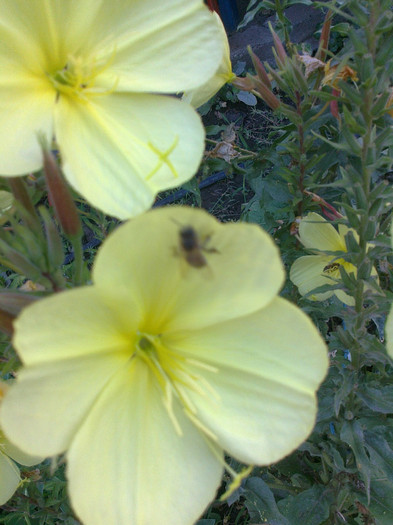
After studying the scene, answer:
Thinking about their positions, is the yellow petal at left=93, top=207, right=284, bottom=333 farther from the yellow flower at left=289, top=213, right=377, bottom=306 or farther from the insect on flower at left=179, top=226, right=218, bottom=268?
the yellow flower at left=289, top=213, right=377, bottom=306

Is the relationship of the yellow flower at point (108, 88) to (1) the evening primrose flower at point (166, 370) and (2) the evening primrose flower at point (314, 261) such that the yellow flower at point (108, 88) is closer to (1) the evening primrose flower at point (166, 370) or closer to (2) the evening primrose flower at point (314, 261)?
(1) the evening primrose flower at point (166, 370)

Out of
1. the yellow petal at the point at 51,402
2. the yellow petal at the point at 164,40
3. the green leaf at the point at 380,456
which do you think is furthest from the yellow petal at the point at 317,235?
the yellow petal at the point at 51,402

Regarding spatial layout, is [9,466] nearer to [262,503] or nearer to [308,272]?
[262,503]

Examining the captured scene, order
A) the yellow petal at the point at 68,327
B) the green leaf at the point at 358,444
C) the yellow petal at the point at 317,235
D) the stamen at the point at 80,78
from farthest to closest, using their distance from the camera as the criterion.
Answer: the yellow petal at the point at 317,235, the green leaf at the point at 358,444, the stamen at the point at 80,78, the yellow petal at the point at 68,327

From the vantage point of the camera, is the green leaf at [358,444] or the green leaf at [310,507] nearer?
the green leaf at [358,444]

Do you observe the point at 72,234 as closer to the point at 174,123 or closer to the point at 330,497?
the point at 174,123

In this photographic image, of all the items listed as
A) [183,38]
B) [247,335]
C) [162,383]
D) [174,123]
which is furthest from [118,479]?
[183,38]

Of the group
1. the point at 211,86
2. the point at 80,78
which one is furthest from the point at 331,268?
the point at 80,78
